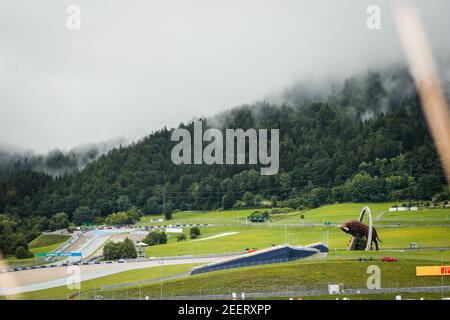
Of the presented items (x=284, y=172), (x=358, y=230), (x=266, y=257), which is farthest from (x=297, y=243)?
(x=284, y=172)

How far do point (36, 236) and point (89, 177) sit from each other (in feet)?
7.27

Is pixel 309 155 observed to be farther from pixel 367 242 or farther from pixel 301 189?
pixel 367 242

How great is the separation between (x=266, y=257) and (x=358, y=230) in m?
2.98

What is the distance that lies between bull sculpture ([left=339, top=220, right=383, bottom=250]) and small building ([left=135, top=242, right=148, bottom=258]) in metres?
5.73

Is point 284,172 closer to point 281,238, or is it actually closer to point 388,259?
point 281,238

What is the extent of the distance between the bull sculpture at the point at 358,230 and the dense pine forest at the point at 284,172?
110 cm

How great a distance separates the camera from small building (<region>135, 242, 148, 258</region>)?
22031 millimetres

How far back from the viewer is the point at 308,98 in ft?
85.4

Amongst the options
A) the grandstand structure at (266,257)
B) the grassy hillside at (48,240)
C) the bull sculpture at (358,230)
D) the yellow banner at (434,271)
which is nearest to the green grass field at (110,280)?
the grandstand structure at (266,257)

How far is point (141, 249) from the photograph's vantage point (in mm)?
22172

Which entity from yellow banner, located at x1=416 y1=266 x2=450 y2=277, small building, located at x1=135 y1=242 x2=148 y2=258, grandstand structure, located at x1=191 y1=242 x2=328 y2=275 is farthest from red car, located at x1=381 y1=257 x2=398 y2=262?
small building, located at x1=135 y1=242 x2=148 y2=258

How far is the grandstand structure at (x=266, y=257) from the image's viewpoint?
2181 cm

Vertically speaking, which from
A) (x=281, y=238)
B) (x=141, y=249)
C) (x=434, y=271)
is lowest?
(x=434, y=271)
